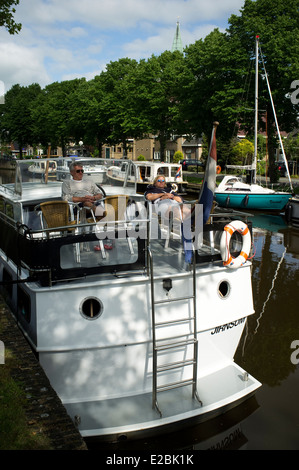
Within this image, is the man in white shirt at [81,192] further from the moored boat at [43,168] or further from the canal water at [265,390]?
the canal water at [265,390]

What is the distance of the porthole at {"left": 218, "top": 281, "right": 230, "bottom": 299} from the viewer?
6.78 m

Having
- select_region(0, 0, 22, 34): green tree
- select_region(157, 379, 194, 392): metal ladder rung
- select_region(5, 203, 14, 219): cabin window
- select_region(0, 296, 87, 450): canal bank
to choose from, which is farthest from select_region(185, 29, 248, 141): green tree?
select_region(0, 296, 87, 450): canal bank

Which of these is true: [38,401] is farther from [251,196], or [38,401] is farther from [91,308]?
[251,196]

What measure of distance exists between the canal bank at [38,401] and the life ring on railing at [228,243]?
3.09 meters

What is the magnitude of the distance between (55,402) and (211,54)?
32218mm

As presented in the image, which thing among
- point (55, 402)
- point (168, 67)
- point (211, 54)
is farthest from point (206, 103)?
point (55, 402)

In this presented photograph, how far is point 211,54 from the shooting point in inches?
1284

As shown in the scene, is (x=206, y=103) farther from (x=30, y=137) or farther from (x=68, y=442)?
(x=30, y=137)

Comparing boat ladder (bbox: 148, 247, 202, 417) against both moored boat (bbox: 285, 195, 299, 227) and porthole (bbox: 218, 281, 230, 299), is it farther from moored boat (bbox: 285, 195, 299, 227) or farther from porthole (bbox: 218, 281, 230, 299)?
moored boat (bbox: 285, 195, 299, 227)

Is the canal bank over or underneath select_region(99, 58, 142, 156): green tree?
underneath

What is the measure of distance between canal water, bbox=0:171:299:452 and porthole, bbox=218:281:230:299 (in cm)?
190

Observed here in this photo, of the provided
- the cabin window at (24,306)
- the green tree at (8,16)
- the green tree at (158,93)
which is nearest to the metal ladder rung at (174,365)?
the cabin window at (24,306)

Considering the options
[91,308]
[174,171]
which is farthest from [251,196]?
[91,308]

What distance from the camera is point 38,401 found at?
4.98 meters
